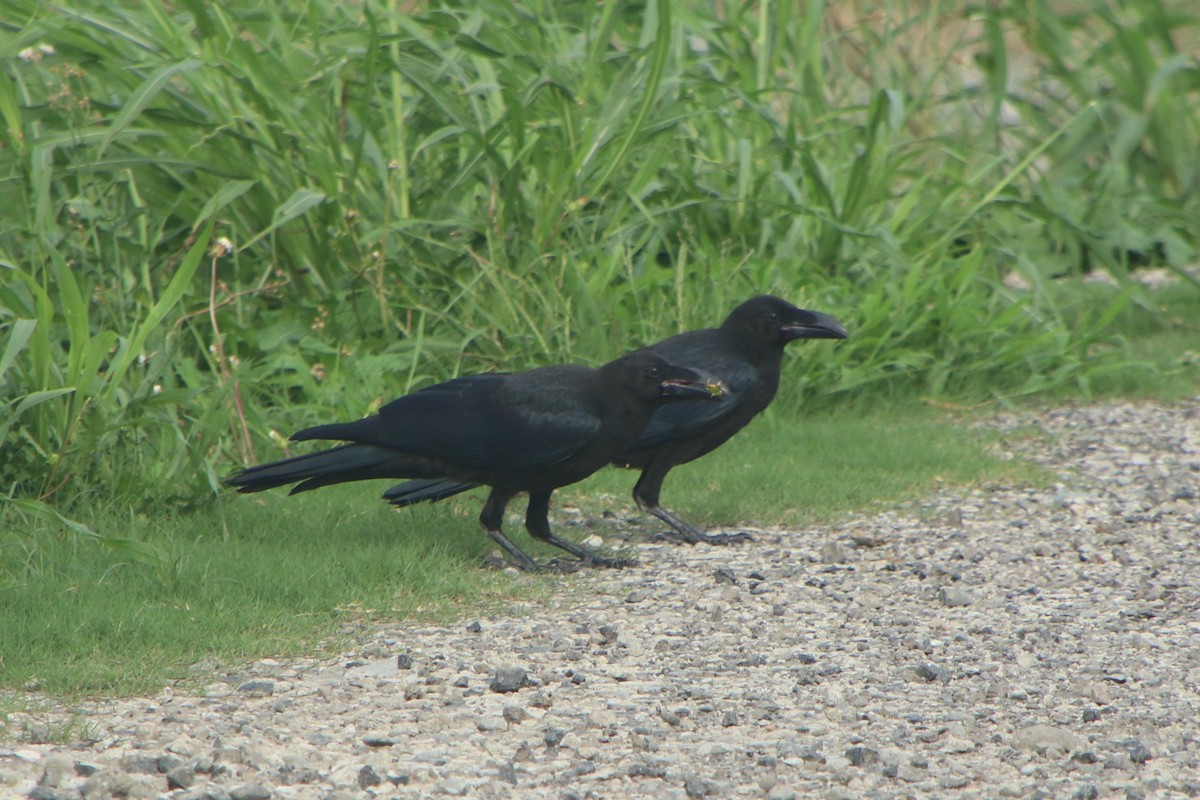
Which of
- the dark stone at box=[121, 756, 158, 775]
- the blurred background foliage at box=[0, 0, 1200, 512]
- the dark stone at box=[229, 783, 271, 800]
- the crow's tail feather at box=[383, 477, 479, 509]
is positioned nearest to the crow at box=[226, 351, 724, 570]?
the crow's tail feather at box=[383, 477, 479, 509]

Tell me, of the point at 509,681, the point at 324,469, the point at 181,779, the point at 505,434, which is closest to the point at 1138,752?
the point at 509,681

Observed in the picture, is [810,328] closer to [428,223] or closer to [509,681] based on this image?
[428,223]

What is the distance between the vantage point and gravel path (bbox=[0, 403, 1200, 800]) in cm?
325

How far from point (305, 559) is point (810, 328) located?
6.50 ft

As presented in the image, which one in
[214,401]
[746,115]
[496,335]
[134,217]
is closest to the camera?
[214,401]

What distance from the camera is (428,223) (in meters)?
6.81

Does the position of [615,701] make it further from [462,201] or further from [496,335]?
[462,201]

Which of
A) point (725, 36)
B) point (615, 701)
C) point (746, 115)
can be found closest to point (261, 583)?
point (615, 701)

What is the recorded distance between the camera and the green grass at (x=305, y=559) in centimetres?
412

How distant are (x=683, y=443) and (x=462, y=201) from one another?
6.67 ft

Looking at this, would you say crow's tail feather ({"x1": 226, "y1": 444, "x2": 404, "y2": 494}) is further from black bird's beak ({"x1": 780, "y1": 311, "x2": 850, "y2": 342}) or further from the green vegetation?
black bird's beak ({"x1": 780, "y1": 311, "x2": 850, "y2": 342})

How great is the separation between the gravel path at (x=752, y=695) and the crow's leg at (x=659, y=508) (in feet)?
0.34

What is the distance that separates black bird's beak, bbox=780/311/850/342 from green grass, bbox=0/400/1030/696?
58cm

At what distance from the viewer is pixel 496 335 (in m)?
6.84
